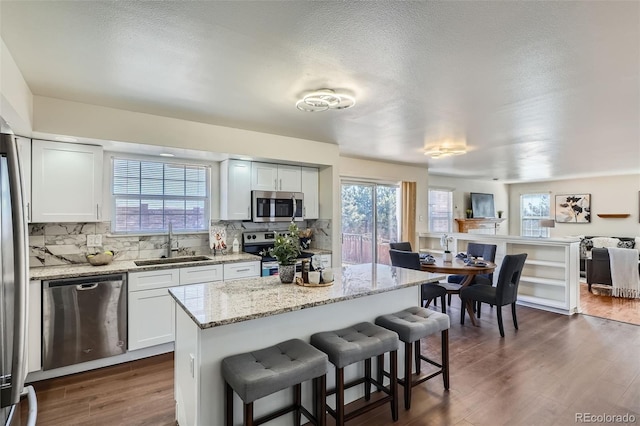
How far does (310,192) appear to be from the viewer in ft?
15.9

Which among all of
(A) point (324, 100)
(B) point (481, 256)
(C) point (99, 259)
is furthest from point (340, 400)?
(B) point (481, 256)

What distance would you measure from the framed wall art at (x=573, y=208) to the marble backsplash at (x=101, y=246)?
342 inches

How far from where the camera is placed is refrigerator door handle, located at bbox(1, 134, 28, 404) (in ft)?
4.72

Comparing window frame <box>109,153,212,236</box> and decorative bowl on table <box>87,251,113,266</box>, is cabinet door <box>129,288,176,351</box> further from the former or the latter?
window frame <box>109,153,212,236</box>

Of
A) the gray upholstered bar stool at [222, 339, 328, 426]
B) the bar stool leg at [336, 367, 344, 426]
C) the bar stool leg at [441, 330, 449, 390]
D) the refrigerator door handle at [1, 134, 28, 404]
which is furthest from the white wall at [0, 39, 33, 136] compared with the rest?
→ the bar stool leg at [441, 330, 449, 390]

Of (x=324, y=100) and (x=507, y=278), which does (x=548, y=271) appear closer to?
(x=507, y=278)

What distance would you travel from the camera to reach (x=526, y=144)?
4.51m

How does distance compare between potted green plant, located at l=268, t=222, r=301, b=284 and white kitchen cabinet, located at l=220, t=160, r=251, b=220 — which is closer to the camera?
potted green plant, located at l=268, t=222, r=301, b=284

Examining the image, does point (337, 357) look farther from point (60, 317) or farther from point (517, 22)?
point (60, 317)

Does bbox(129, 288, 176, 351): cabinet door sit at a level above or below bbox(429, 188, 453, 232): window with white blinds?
below

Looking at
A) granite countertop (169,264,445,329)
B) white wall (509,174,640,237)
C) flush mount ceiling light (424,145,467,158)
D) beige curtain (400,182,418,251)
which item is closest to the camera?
granite countertop (169,264,445,329)

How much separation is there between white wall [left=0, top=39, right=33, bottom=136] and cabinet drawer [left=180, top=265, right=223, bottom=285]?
6.01 ft

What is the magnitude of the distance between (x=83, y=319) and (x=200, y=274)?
109cm

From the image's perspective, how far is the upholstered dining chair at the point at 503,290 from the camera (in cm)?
392
